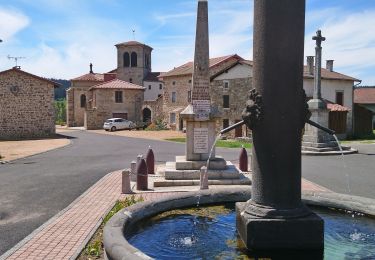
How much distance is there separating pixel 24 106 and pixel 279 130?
3258 cm

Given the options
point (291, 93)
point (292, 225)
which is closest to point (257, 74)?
point (291, 93)

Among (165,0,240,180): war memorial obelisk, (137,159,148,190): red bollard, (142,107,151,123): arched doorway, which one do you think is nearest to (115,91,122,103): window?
(142,107,151,123): arched doorway

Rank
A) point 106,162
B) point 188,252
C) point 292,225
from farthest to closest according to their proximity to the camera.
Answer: point 106,162 → point 188,252 → point 292,225

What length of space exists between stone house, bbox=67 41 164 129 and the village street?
37119 millimetres

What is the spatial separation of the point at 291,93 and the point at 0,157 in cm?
1780

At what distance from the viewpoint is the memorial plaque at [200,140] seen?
40.1 feet

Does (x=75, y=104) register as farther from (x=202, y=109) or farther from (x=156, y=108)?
(x=202, y=109)

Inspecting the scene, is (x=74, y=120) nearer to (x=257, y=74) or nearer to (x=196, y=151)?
(x=196, y=151)

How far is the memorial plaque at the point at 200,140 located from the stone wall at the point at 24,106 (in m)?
25.3

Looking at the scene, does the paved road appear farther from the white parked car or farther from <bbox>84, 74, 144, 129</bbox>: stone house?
<bbox>84, 74, 144, 129</bbox>: stone house

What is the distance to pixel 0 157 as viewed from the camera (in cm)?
1916

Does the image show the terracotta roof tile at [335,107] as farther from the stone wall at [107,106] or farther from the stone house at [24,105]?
the stone wall at [107,106]

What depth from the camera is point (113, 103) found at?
4847 cm

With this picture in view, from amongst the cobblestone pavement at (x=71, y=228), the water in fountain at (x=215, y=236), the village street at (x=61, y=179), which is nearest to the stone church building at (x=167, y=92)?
the village street at (x=61, y=179)
